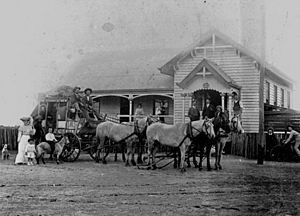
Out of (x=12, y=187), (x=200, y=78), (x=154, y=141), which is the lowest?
(x=12, y=187)

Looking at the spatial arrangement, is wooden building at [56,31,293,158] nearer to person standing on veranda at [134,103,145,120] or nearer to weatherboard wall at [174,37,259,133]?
weatherboard wall at [174,37,259,133]

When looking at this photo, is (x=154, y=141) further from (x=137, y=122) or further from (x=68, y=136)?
(x=68, y=136)

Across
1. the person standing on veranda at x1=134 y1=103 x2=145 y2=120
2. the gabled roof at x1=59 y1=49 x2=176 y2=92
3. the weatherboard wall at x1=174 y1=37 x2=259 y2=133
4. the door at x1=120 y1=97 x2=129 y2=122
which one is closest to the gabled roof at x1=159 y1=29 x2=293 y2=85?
the weatherboard wall at x1=174 y1=37 x2=259 y2=133

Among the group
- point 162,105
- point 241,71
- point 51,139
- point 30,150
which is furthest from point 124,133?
point 162,105

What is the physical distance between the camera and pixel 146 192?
8.81 metres

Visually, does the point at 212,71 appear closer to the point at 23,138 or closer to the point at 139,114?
the point at 139,114

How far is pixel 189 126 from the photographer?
42.6 ft

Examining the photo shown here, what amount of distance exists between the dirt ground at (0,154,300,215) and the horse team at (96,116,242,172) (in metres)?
0.84

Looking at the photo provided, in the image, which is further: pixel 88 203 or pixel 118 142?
pixel 118 142

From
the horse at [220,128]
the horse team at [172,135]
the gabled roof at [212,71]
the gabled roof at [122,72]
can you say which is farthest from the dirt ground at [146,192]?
the gabled roof at [122,72]

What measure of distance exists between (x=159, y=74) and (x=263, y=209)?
66.3 ft

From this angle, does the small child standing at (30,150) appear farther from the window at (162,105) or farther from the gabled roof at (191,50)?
the window at (162,105)

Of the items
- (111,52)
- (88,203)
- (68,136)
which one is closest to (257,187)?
(88,203)

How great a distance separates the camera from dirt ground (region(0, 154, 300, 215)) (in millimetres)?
6930
